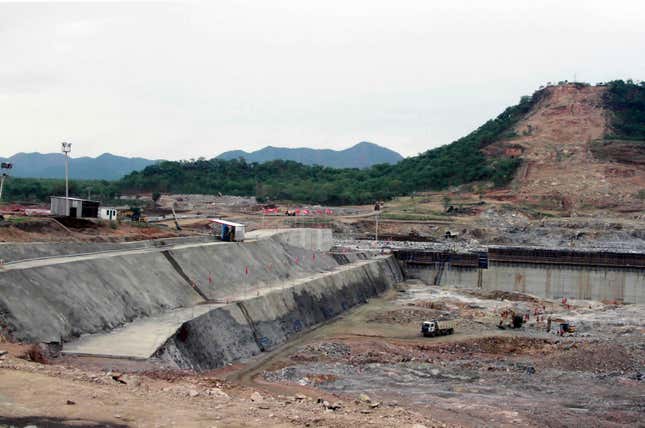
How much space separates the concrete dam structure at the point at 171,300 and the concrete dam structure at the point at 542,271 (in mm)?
19696

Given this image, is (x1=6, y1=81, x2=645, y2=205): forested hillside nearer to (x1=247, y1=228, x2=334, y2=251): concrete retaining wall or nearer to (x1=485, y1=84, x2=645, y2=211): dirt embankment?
(x1=485, y1=84, x2=645, y2=211): dirt embankment

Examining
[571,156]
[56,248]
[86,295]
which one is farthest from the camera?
[571,156]

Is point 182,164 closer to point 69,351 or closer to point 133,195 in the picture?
point 133,195

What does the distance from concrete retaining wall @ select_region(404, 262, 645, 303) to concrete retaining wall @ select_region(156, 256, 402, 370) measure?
1475 cm

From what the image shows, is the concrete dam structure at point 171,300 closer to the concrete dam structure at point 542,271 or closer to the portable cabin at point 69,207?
the portable cabin at point 69,207

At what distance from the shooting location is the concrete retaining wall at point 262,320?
1441 inches

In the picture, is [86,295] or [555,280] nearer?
[86,295]

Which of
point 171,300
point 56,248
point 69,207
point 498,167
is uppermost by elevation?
point 498,167

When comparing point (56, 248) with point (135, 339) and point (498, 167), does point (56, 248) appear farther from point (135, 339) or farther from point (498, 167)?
point (498, 167)

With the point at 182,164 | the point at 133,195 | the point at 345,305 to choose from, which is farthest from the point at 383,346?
the point at 182,164

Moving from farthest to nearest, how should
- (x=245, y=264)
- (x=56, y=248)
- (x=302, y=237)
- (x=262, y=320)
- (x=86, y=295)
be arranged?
(x=302, y=237)
(x=245, y=264)
(x=262, y=320)
(x=56, y=248)
(x=86, y=295)

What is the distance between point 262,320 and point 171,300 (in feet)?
18.6

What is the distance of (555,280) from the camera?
80.1 m

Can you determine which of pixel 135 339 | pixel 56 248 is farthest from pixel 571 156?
pixel 135 339
